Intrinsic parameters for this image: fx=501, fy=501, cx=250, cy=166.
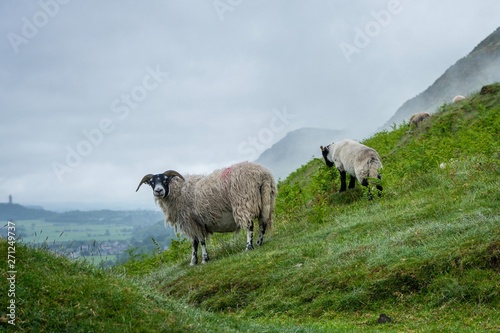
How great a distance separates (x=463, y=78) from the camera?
8981 centimetres

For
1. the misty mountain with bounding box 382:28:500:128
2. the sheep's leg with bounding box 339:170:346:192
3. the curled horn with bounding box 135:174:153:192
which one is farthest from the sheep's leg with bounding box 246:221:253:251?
the misty mountain with bounding box 382:28:500:128

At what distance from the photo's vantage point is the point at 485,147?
1625 centimetres

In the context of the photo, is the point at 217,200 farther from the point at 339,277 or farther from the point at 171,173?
the point at 339,277

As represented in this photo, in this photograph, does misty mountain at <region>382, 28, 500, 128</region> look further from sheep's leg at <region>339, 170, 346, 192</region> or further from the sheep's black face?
the sheep's black face

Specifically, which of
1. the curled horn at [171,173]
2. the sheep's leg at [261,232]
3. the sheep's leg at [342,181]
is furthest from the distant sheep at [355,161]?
the curled horn at [171,173]

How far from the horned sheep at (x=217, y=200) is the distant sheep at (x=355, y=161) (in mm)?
3436

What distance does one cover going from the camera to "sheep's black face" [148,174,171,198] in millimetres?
15203

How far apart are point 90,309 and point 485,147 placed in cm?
1390

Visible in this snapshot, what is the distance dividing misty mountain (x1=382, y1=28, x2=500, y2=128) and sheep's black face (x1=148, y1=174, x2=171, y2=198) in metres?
60.0

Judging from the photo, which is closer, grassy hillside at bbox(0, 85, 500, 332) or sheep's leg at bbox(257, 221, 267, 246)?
grassy hillside at bbox(0, 85, 500, 332)

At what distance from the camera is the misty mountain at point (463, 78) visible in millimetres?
74938

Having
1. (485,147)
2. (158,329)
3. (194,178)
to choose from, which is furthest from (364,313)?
(485,147)

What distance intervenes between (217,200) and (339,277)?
604 centimetres

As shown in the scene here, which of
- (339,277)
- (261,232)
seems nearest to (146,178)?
(261,232)
